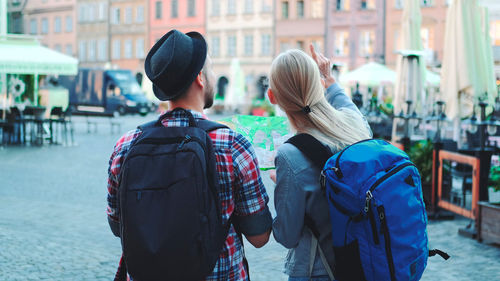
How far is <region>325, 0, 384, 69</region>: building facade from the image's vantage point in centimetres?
4697

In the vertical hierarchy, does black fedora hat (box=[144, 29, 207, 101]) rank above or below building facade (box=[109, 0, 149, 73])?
below

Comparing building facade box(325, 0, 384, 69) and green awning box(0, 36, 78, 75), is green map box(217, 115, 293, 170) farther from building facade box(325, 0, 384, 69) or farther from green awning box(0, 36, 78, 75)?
building facade box(325, 0, 384, 69)

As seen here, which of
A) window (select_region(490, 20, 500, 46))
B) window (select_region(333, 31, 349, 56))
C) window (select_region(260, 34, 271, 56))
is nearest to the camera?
window (select_region(490, 20, 500, 46))

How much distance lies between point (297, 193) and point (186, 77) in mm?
544

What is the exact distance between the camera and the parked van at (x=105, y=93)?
136ft

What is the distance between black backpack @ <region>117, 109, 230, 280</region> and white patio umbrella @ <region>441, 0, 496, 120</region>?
33.0 ft

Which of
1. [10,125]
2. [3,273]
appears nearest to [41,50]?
[10,125]

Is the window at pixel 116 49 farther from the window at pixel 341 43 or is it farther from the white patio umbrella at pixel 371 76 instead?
the white patio umbrella at pixel 371 76

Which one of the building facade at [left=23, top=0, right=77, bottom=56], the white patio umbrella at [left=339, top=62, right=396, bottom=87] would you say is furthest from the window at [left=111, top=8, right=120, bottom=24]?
the white patio umbrella at [left=339, top=62, right=396, bottom=87]

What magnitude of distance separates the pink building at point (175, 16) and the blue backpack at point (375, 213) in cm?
5538

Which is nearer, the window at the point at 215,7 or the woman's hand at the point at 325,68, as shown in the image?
the woman's hand at the point at 325,68

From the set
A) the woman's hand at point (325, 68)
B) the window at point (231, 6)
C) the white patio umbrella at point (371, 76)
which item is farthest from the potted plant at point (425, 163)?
the window at point (231, 6)

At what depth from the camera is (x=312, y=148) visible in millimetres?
2463

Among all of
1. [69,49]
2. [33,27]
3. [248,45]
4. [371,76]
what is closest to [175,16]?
[248,45]
